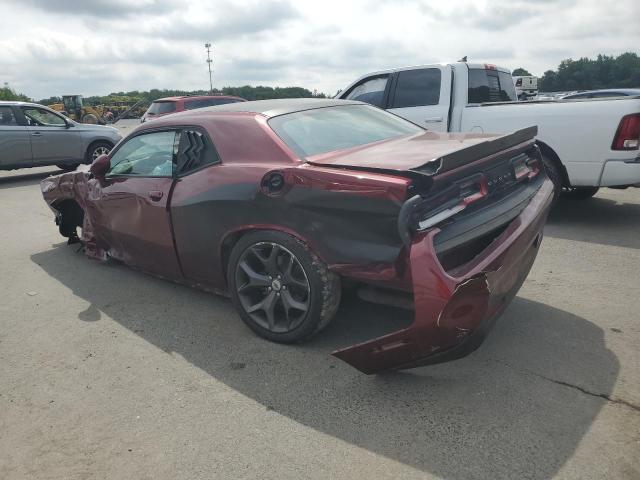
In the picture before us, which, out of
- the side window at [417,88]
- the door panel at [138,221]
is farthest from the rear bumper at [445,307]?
the side window at [417,88]

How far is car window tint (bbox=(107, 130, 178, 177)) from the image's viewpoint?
3.92m

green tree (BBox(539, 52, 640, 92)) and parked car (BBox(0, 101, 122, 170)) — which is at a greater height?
green tree (BBox(539, 52, 640, 92))

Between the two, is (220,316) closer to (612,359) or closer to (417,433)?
(417,433)

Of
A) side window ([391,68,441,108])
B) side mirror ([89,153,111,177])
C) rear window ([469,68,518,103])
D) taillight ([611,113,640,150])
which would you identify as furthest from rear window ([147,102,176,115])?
taillight ([611,113,640,150])

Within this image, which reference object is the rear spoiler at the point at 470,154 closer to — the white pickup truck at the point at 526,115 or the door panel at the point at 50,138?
the white pickup truck at the point at 526,115

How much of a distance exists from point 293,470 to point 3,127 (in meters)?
11.3

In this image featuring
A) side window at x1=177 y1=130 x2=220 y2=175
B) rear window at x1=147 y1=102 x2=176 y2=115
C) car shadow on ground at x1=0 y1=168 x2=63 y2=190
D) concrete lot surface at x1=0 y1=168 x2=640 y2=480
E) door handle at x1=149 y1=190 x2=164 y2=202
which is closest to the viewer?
concrete lot surface at x1=0 y1=168 x2=640 y2=480

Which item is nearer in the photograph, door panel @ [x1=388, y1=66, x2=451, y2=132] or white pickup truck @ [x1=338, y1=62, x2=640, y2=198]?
white pickup truck @ [x1=338, y1=62, x2=640, y2=198]

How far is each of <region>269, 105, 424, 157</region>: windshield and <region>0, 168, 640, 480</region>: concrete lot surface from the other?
1.19 metres

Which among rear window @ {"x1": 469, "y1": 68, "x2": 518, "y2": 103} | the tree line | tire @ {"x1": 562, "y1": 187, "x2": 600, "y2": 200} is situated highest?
the tree line

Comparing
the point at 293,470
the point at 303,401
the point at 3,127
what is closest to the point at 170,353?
the point at 303,401

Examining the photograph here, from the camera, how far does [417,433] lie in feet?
7.88

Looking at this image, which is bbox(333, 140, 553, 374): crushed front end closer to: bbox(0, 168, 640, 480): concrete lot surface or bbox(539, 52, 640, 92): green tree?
bbox(0, 168, 640, 480): concrete lot surface

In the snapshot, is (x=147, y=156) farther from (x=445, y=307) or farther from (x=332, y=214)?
(x=445, y=307)
